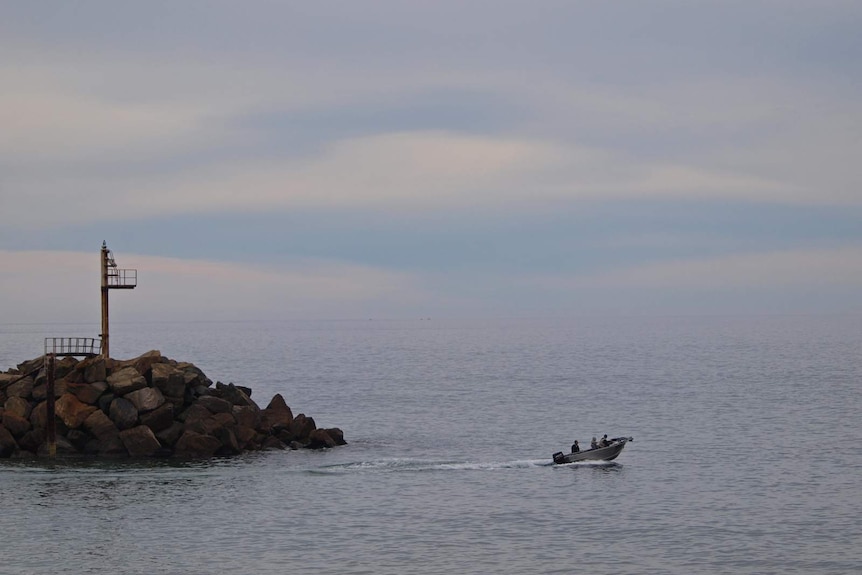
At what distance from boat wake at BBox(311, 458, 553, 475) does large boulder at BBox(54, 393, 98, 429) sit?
12.9m

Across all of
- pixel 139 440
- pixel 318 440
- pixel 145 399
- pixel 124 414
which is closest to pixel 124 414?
pixel 124 414

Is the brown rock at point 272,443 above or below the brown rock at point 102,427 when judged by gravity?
below

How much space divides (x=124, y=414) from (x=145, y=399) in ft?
4.66

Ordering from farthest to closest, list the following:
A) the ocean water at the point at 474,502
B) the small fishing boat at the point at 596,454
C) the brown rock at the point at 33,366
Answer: the brown rock at the point at 33,366 < the small fishing boat at the point at 596,454 < the ocean water at the point at 474,502

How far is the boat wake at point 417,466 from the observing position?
5559cm

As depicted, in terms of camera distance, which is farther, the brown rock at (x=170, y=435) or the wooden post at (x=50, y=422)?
the brown rock at (x=170, y=435)

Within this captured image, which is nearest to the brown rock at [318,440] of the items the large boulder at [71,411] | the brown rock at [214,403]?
the brown rock at [214,403]

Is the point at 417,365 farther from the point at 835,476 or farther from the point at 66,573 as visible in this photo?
the point at 66,573

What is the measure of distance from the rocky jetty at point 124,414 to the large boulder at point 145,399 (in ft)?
0.17

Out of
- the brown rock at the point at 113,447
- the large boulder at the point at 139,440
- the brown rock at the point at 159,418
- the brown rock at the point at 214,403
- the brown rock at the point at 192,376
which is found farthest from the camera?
the brown rock at the point at 192,376

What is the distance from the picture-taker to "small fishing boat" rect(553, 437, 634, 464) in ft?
191

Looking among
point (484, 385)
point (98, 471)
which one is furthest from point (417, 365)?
point (98, 471)

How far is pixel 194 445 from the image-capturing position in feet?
188

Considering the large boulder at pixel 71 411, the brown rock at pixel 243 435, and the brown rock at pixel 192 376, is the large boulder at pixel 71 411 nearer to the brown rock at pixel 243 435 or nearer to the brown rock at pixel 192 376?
the brown rock at pixel 192 376
